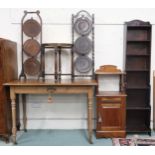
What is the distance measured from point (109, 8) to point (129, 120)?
6.28 feet

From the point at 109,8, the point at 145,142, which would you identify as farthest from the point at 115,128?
Result: the point at 109,8

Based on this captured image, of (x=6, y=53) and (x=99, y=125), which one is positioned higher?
(x=6, y=53)

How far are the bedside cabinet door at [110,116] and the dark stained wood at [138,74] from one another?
24 centimetres

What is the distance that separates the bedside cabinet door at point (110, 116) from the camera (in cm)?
358

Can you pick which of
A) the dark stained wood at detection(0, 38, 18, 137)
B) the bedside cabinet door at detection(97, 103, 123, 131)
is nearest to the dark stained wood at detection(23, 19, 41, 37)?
the dark stained wood at detection(0, 38, 18, 137)

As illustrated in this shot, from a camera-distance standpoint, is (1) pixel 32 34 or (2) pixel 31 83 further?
(1) pixel 32 34

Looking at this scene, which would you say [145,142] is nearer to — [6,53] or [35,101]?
[35,101]

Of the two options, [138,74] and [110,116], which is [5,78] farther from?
[138,74]

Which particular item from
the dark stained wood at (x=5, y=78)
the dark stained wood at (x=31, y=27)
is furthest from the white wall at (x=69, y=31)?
the dark stained wood at (x=5, y=78)

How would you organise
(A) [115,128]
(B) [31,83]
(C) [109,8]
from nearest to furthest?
(B) [31,83] < (A) [115,128] < (C) [109,8]

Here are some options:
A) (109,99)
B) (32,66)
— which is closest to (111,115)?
(109,99)

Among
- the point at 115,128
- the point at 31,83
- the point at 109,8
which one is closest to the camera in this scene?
the point at 31,83

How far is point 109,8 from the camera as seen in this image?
3.87 m

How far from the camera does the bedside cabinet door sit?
11.7ft
